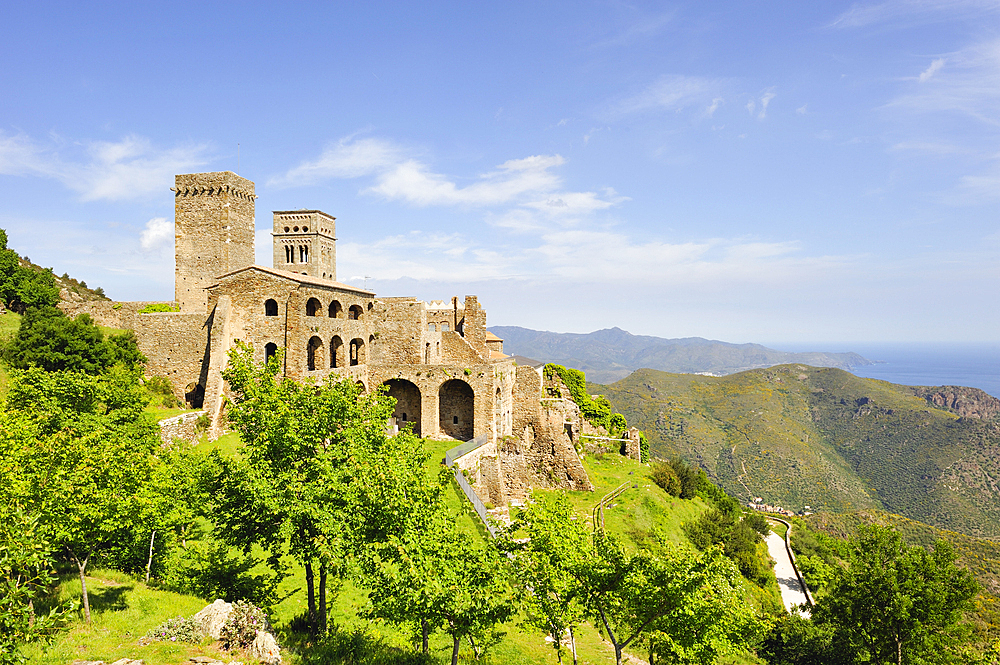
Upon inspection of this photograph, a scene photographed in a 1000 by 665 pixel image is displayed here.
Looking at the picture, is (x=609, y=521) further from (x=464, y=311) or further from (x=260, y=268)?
(x=260, y=268)

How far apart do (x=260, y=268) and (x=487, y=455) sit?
19629 millimetres

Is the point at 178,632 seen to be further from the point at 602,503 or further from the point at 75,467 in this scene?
the point at 602,503

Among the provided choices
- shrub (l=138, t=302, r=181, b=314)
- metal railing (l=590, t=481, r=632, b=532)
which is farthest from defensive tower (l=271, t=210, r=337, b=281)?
metal railing (l=590, t=481, r=632, b=532)

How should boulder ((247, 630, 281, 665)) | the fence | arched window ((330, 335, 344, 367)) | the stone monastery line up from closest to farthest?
boulder ((247, 630, 281, 665))
the fence
the stone monastery
arched window ((330, 335, 344, 367))

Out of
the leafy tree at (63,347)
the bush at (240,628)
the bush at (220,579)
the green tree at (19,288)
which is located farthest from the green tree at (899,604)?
the green tree at (19,288)

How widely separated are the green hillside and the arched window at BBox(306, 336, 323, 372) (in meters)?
103

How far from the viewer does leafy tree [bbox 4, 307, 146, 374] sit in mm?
30609

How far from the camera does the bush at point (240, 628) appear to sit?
12.3 metres

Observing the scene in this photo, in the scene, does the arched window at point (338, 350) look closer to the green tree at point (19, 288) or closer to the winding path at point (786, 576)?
the green tree at point (19, 288)

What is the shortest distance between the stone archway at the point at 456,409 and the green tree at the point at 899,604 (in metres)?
23.8

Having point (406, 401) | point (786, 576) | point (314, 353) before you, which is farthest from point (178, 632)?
point (786, 576)

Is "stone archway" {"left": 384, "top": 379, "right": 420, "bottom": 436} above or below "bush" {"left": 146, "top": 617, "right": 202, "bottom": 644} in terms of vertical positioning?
above

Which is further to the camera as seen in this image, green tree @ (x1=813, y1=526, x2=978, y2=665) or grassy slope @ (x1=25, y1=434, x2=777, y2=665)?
green tree @ (x1=813, y1=526, x2=978, y2=665)

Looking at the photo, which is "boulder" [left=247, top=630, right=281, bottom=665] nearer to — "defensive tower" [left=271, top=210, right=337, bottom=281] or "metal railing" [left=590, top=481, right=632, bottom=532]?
"metal railing" [left=590, top=481, right=632, bottom=532]
